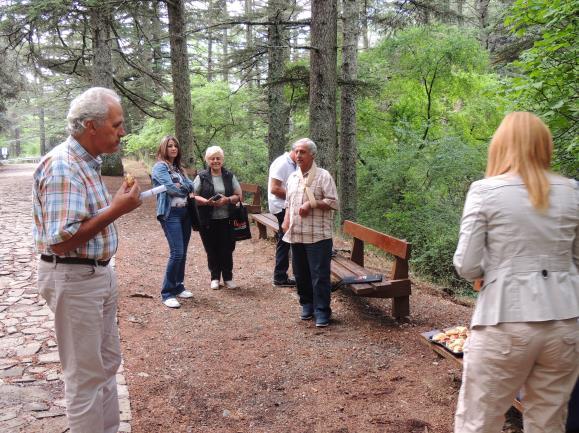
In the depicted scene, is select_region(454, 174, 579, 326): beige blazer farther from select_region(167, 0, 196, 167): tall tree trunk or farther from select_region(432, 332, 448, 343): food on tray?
select_region(167, 0, 196, 167): tall tree trunk

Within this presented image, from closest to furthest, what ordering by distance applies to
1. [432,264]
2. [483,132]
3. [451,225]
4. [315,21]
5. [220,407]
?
[220,407] → [315,21] → [432,264] → [451,225] → [483,132]

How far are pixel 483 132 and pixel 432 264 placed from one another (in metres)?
6.29

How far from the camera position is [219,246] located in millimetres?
6359

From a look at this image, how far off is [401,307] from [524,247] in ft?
10.5

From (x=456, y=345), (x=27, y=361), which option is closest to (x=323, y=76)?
(x=456, y=345)

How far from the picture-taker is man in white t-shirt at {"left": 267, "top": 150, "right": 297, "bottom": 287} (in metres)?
6.24

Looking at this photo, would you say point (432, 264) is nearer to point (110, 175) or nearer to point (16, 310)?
point (16, 310)

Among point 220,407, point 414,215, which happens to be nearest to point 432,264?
point 414,215

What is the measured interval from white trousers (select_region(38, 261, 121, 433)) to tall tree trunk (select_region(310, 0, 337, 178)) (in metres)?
5.53

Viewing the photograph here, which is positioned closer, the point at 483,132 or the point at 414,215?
the point at 414,215

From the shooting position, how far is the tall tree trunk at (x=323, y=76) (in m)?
7.51

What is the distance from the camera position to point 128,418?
11.1ft

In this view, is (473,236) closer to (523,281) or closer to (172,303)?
(523,281)

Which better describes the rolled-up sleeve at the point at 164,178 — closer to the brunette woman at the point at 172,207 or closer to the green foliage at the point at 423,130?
A: the brunette woman at the point at 172,207
